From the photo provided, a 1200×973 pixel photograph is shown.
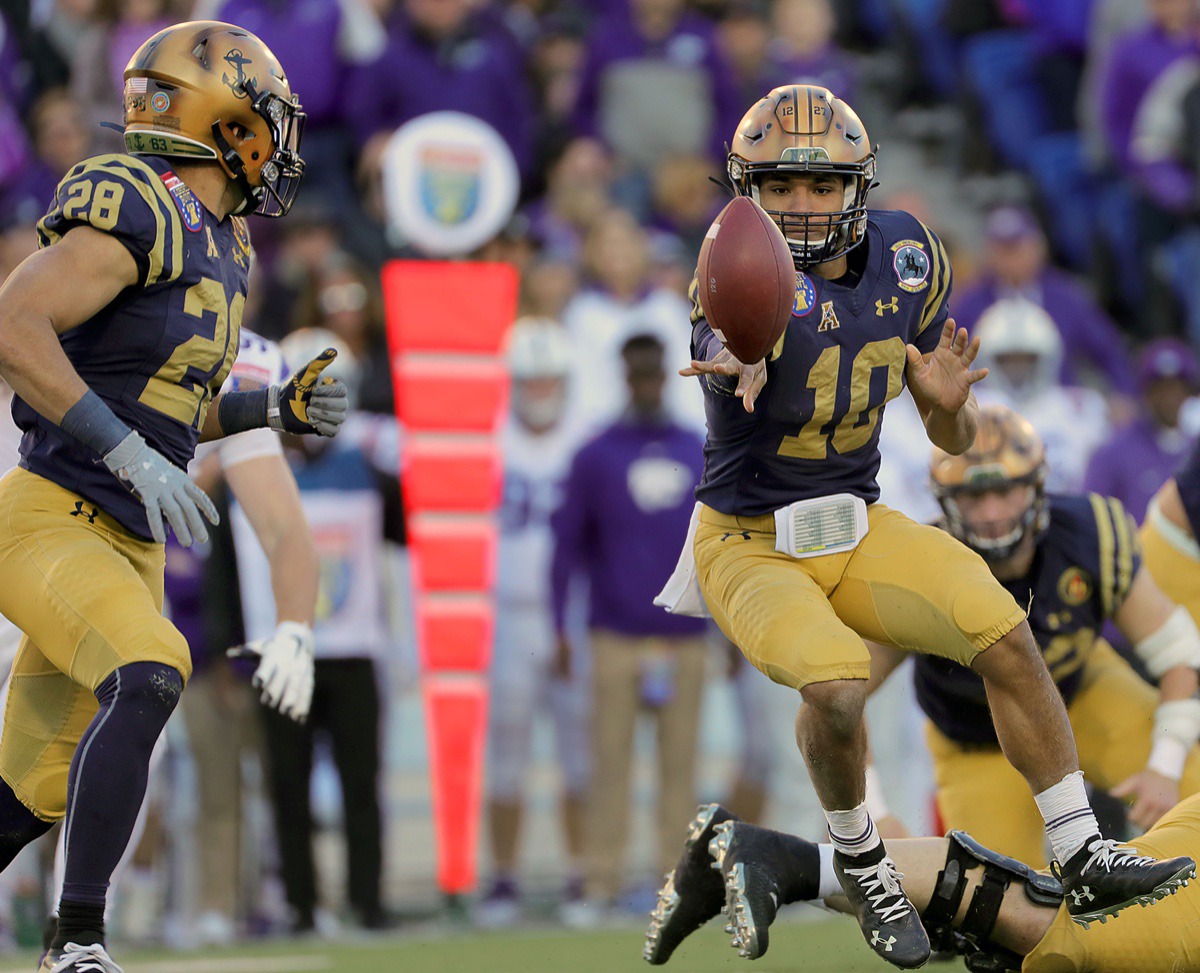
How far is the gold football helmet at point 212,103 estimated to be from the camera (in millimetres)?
4391

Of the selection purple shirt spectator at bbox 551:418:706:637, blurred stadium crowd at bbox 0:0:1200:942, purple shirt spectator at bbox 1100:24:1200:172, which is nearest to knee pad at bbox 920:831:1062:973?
blurred stadium crowd at bbox 0:0:1200:942

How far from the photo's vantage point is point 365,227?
9047 mm

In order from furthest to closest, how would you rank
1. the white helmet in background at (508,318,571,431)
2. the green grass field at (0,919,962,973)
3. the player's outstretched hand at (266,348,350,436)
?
the white helmet in background at (508,318,571,431) → the green grass field at (0,919,962,973) → the player's outstretched hand at (266,348,350,436)

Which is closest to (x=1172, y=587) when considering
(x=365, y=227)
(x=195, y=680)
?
(x=195, y=680)

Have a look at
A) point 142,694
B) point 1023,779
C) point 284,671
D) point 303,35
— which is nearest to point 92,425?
point 142,694

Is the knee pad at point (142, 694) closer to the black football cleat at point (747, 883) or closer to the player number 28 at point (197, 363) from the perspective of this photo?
the player number 28 at point (197, 363)

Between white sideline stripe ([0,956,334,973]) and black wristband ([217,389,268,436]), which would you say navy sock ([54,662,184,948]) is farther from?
white sideline stripe ([0,956,334,973])

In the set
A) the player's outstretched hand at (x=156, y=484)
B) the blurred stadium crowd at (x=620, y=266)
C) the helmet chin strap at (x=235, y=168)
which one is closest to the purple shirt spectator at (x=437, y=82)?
the blurred stadium crowd at (x=620, y=266)

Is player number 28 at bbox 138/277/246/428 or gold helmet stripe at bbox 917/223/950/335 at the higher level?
gold helmet stripe at bbox 917/223/950/335

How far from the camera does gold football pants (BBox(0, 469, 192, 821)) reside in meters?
4.01

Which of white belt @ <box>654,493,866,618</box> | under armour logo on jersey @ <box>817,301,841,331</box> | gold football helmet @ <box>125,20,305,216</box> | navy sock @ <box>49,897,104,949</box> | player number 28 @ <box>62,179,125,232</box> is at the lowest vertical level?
navy sock @ <box>49,897,104,949</box>

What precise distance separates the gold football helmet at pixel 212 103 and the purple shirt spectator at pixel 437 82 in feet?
15.2

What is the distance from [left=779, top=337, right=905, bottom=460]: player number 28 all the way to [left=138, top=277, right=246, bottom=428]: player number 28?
50.7 inches

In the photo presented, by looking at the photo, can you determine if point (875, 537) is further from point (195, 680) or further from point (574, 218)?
point (574, 218)
